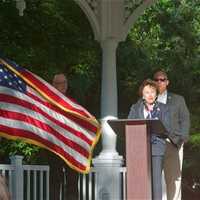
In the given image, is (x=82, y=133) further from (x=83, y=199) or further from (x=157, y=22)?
(x=157, y=22)

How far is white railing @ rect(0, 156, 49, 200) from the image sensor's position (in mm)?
8141

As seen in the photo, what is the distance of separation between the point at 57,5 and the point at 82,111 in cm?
799

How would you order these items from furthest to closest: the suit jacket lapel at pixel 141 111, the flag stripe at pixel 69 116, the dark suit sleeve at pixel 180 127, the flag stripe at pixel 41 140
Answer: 1. the dark suit sleeve at pixel 180 127
2. the suit jacket lapel at pixel 141 111
3. the flag stripe at pixel 69 116
4. the flag stripe at pixel 41 140

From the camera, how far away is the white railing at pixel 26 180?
26.7ft

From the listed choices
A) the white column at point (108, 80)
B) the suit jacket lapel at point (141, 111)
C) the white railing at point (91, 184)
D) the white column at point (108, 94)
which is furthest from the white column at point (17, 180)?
the white column at point (108, 80)

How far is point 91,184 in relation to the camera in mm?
9375

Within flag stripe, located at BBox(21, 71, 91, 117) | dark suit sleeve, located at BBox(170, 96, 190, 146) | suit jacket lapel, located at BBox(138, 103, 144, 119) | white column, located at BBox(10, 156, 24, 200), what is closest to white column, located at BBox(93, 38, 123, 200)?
white column, located at BBox(10, 156, 24, 200)

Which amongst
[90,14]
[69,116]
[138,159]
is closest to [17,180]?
[69,116]

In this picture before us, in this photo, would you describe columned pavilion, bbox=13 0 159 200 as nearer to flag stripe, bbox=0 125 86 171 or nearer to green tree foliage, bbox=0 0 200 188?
green tree foliage, bbox=0 0 200 188

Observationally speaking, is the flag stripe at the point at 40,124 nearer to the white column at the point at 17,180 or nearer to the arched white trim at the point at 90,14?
the white column at the point at 17,180

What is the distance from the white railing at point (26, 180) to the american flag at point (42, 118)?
4.50 feet

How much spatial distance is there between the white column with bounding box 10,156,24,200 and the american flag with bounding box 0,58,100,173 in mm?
1614

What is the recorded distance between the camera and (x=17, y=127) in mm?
6391

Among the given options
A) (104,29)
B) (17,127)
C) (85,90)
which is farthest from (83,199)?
(85,90)
